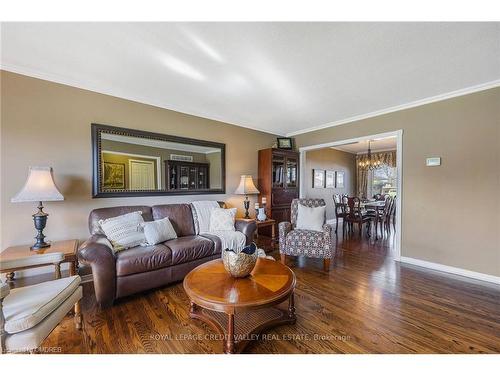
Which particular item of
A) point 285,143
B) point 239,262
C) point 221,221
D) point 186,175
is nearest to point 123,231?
point 221,221

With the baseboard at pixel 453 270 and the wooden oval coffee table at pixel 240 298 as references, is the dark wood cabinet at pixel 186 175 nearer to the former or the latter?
the wooden oval coffee table at pixel 240 298

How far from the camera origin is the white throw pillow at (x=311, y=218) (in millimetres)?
3229

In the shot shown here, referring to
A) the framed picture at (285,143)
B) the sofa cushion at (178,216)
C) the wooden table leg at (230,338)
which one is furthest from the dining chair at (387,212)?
the wooden table leg at (230,338)

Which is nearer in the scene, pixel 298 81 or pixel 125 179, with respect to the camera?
pixel 298 81

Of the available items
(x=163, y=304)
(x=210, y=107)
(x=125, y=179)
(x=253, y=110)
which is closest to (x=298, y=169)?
(x=253, y=110)

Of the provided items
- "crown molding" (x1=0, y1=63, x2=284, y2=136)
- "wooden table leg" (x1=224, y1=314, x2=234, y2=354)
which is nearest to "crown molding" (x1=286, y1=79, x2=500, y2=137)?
"crown molding" (x1=0, y1=63, x2=284, y2=136)

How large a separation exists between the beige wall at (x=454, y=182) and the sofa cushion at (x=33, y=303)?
4.11m

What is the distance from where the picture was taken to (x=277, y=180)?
4.60 m

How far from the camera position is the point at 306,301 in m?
2.13

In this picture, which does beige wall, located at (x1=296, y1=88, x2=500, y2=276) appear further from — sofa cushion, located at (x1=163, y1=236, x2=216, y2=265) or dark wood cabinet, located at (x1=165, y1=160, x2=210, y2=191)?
dark wood cabinet, located at (x1=165, y1=160, x2=210, y2=191)

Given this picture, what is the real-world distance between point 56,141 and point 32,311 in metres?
2.03

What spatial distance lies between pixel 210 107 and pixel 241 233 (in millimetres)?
2087
